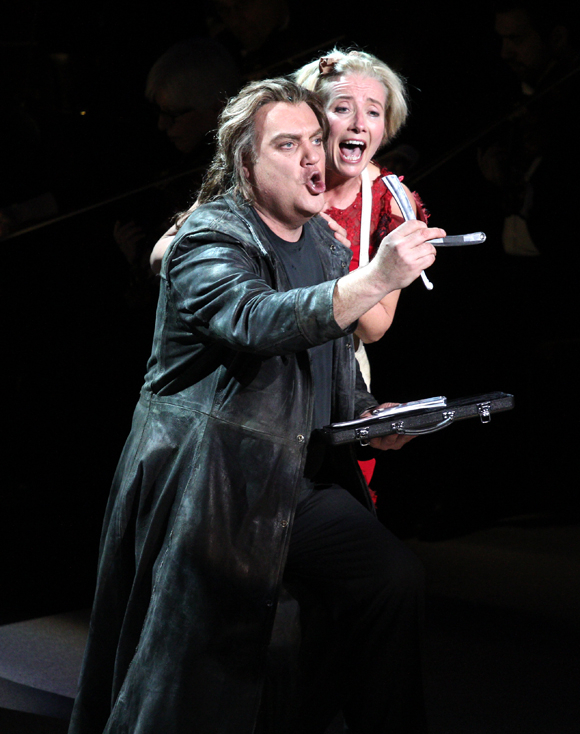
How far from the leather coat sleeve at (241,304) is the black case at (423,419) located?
19 centimetres

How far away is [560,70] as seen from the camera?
3.11 metres

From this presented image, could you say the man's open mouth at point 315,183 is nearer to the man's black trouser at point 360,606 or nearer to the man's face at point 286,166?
the man's face at point 286,166

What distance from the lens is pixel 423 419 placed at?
1724mm

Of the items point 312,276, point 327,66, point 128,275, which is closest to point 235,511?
point 312,276

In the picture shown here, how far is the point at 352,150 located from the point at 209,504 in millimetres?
1108

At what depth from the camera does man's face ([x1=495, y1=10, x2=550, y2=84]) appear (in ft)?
10.3

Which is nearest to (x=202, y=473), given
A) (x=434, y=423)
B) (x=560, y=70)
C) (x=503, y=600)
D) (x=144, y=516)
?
(x=144, y=516)

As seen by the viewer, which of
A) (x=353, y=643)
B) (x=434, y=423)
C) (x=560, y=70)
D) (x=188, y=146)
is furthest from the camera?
(x=188, y=146)

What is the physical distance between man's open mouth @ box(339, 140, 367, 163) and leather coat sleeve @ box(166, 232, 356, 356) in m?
0.79

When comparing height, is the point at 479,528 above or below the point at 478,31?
below

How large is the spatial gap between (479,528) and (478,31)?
172cm

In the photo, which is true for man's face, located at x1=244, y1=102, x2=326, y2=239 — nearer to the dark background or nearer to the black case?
the black case

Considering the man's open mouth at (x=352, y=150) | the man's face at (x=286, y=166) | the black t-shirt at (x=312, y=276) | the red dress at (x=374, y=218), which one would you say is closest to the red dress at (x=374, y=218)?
the red dress at (x=374, y=218)

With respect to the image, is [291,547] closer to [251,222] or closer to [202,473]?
[202,473]
